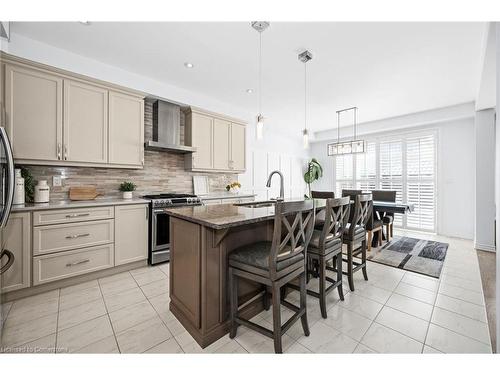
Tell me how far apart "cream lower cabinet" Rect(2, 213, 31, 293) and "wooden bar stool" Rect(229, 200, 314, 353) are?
6.86 feet

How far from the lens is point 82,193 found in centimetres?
288

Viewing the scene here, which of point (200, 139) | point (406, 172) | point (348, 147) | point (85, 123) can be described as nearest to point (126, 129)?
point (85, 123)

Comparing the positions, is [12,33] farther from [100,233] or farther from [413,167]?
[413,167]

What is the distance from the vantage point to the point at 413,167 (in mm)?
5273

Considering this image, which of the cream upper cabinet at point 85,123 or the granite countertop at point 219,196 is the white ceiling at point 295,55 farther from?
the granite countertop at point 219,196

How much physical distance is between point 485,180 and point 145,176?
576 cm

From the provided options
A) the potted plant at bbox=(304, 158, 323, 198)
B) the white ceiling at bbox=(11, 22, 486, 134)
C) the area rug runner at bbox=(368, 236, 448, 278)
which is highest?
the white ceiling at bbox=(11, 22, 486, 134)

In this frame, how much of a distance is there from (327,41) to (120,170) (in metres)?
3.23

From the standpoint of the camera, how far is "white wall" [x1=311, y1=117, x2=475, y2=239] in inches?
180

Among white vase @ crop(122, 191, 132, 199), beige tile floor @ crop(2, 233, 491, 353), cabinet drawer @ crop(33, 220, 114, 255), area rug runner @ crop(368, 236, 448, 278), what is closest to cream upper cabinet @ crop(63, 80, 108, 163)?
white vase @ crop(122, 191, 132, 199)

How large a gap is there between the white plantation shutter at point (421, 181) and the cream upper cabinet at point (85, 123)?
6268 mm

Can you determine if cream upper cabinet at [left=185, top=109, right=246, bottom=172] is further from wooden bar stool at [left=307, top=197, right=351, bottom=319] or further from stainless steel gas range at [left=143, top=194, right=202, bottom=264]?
wooden bar stool at [left=307, top=197, right=351, bottom=319]
